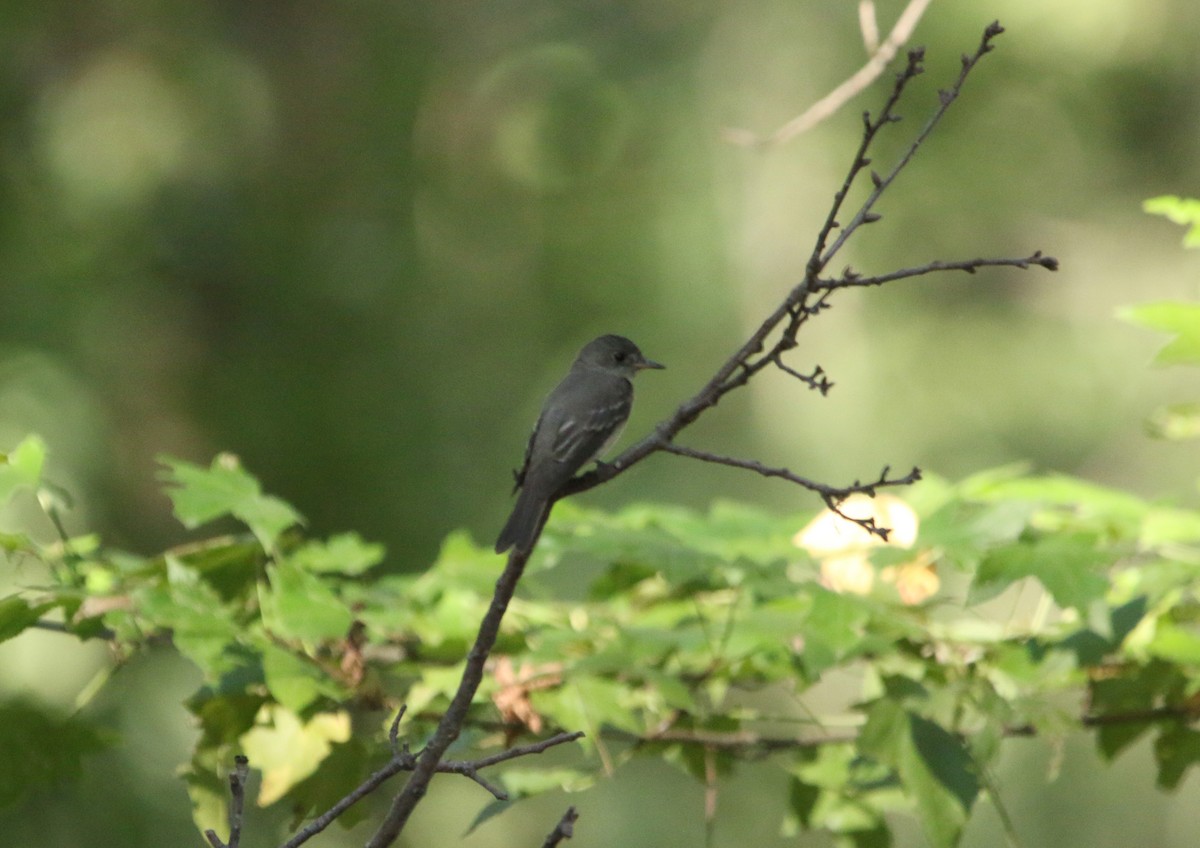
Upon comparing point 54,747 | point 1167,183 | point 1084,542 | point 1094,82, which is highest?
point 1094,82

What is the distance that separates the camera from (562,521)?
2.90 m

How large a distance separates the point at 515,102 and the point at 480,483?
5053 mm

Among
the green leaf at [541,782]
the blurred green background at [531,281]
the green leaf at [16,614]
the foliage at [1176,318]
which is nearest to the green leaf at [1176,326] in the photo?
the foliage at [1176,318]

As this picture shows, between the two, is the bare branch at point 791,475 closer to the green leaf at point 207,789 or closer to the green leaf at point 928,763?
the green leaf at point 928,763

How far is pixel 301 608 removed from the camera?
229cm

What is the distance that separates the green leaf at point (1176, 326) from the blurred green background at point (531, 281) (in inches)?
202

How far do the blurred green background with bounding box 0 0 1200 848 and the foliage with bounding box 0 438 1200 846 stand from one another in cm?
416

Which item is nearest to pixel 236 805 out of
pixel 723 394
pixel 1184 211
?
pixel 723 394

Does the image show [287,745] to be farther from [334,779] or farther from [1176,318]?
[1176,318]

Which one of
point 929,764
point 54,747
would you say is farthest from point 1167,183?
point 54,747

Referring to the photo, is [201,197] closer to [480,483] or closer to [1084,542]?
[480,483]

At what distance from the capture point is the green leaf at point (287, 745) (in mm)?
2338

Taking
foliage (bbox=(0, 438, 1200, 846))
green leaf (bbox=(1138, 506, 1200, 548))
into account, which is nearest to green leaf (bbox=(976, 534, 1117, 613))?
foliage (bbox=(0, 438, 1200, 846))

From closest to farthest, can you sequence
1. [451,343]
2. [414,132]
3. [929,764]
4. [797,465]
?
[929,764] < [797,465] < [451,343] < [414,132]
